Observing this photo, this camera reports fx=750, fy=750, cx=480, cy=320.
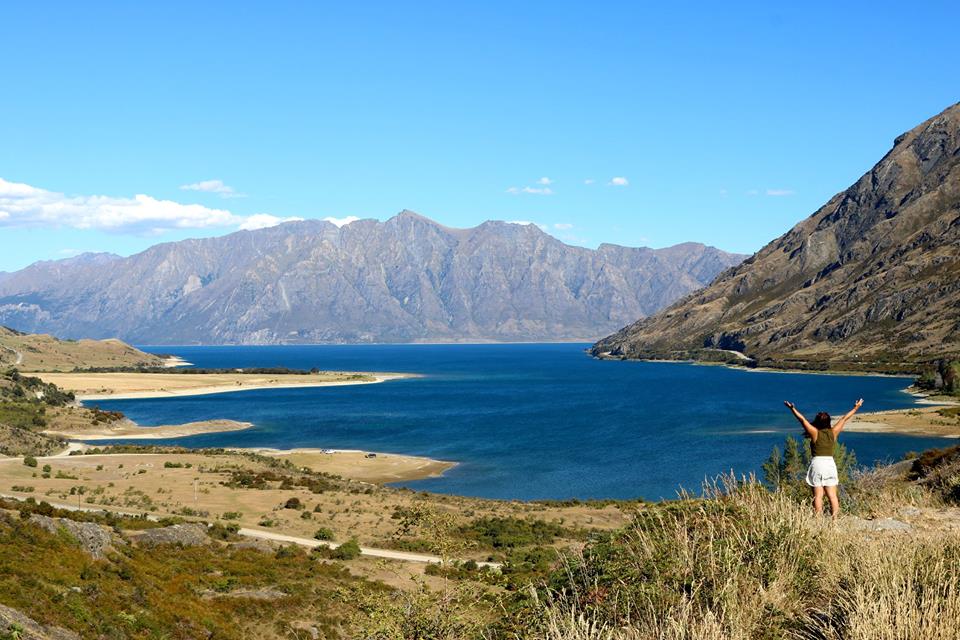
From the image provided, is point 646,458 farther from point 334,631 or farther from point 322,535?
point 334,631

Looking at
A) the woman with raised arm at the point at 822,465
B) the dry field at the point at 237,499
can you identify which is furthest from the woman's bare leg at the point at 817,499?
the dry field at the point at 237,499

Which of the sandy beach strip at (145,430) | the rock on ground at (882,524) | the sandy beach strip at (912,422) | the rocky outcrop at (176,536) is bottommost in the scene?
the sandy beach strip at (145,430)

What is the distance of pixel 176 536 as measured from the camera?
43.1 meters

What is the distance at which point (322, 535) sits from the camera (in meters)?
50.2

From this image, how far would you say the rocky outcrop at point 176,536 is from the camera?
41.4 m

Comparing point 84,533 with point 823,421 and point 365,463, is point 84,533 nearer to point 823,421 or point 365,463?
point 823,421

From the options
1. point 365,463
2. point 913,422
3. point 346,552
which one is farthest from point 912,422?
point 346,552

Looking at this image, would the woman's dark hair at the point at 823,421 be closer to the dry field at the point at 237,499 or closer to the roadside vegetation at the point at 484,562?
the roadside vegetation at the point at 484,562

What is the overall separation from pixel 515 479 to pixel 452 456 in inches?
783

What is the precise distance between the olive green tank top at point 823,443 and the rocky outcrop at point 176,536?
3632cm

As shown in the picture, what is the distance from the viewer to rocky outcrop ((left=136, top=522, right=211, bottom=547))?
136 ft

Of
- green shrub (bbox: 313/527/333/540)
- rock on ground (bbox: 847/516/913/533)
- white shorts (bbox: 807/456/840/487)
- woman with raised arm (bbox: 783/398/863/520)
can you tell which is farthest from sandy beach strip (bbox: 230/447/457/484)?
rock on ground (bbox: 847/516/913/533)

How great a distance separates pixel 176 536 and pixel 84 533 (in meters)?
8.47

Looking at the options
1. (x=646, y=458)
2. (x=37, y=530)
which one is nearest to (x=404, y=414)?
(x=646, y=458)
